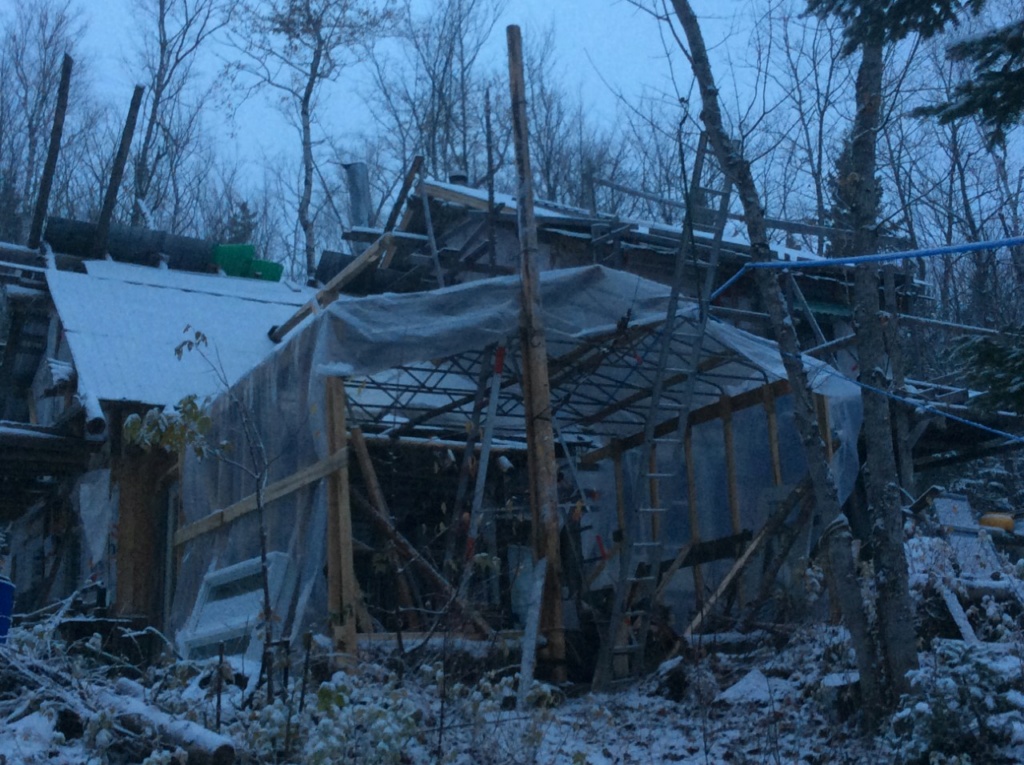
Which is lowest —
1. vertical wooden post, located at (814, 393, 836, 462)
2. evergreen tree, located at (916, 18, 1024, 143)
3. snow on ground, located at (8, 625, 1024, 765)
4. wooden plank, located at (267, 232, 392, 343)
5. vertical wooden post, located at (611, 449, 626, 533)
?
snow on ground, located at (8, 625, 1024, 765)

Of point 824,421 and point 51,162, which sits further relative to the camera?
point 51,162

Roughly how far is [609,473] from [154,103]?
19496 millimetres

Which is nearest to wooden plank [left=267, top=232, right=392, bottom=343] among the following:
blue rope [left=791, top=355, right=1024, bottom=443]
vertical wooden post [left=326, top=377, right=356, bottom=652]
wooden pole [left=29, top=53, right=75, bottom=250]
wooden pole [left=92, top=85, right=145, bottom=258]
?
vertical wooden post [left=326, top=377, right=356, bottom=652]

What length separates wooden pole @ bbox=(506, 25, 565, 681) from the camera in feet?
26.5

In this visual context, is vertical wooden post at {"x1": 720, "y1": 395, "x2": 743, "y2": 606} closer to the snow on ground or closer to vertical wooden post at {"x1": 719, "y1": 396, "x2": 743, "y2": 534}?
vertical wooden post at {"x1": 719, "y1": 396, "x2": 743, "y2": 534}

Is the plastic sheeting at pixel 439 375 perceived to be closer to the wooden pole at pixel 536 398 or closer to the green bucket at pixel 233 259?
the wooden pole at pixel 536 398

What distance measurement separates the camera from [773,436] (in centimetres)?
974

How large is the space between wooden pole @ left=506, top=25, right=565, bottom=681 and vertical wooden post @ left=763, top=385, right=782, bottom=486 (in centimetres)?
227

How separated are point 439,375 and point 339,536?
4.10 metres

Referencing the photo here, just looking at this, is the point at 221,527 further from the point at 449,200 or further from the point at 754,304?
the point at 754,304

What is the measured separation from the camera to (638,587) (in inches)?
391

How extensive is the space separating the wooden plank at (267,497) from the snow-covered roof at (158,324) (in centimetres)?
185

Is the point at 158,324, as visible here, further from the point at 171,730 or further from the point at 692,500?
the point at 171,730

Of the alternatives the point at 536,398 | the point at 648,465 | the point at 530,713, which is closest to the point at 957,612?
the point at 648,465
